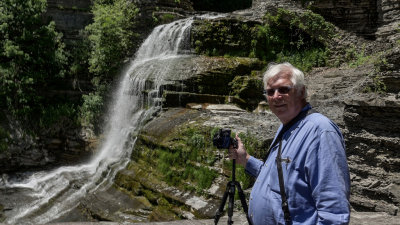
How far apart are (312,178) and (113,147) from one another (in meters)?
11.4

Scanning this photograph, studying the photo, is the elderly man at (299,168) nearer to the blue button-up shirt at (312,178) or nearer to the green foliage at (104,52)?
the blue button-up shirt at (312,178)

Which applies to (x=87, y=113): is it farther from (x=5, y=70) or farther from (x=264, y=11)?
(x=264, y=11)

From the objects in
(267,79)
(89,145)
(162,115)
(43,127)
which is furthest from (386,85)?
(43,127)

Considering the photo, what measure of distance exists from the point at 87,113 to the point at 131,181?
7.26 m

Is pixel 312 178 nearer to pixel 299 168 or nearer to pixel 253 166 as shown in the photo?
pixel 299 168

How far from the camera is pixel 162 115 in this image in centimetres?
1063

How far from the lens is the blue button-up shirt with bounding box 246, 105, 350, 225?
5.38 feet

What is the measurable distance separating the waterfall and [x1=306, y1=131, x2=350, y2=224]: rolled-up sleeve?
7.95 metres

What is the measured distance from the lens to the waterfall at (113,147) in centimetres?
902

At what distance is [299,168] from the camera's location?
177 centimetres

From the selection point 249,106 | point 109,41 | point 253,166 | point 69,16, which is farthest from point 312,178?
point 69,16

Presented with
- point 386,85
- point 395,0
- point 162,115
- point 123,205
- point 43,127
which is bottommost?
point 123,205

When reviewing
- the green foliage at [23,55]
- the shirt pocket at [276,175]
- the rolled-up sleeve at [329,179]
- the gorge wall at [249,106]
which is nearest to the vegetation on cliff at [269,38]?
the gorge wall at [249,106]

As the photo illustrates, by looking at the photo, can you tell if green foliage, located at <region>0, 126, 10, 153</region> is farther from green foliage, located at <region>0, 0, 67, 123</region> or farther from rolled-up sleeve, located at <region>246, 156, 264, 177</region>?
rolled-up sleeve, located at <region>246, 156, 264, 177</region>
